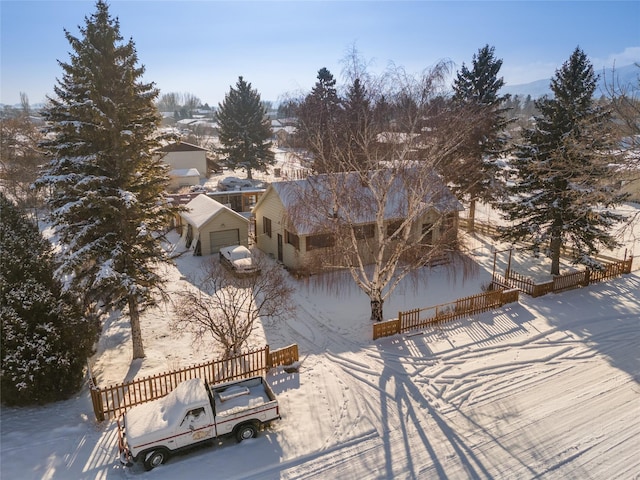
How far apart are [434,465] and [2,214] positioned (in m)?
14.8

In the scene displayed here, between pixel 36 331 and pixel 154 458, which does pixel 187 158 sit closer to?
pixel 36 331

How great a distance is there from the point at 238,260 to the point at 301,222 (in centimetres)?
490

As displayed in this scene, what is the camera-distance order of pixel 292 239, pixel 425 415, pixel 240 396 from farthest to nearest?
pixel 292 239, pixel 425 415, pixel 240 396

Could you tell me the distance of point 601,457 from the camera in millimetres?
9695

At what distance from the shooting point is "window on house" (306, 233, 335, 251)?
70.1ft

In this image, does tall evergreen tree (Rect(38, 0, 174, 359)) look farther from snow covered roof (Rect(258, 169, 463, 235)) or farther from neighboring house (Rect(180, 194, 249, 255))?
neighboring house (Rect(180, 194, 249, 255))

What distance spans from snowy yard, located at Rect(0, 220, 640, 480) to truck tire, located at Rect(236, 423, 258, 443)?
0.22 meters

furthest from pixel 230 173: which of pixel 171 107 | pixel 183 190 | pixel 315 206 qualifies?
pixel 171 107

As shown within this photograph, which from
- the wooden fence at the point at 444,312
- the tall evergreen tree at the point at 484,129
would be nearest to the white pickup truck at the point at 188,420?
the wooden fence at the point at 444,312

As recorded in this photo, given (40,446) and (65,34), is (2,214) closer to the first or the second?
(65,34)

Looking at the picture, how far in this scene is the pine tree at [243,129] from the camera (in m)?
49.0

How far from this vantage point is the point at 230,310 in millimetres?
14094

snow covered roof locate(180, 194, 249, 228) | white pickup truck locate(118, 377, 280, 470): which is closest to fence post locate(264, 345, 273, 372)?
white pickup truck locate(118, 377, 280, 470)

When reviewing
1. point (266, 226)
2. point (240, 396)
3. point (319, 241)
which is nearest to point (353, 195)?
point (319, 241)
